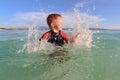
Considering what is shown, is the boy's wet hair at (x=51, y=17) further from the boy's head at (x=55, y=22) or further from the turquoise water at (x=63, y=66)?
the turquoise water at (x=63, y=66)

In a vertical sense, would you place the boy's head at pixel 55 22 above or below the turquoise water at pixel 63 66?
above

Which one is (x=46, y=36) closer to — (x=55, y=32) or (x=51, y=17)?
(x=55, y=32)

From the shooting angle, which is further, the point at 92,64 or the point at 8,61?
the point at 8,61

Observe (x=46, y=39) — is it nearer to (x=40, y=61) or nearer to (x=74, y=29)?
(x=40, y=61)

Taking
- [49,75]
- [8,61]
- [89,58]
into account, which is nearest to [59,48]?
[89,58]

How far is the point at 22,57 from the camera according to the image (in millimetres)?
7500

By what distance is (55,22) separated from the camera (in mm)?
7512

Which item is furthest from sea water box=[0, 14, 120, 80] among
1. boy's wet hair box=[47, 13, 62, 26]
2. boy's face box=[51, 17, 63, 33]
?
boy's wet hair box=[47, 13, 62, 26]

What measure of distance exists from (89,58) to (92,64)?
0.61m

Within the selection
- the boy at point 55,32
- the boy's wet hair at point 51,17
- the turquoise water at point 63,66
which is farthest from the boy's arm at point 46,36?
the turquoise water at point 63,66

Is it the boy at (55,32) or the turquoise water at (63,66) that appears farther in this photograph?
the boy at (55,32)

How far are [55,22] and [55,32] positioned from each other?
328 millimetres

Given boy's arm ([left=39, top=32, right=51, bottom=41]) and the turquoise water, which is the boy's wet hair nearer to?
boy's arm ([left=39, top=32, right=51, bottom=41])

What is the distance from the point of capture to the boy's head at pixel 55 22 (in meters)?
7.49
